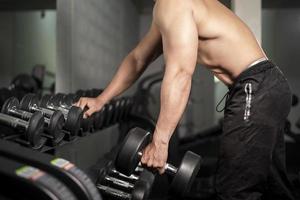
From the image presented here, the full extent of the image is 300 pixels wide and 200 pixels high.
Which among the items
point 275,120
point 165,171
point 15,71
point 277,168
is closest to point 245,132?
point 275,120

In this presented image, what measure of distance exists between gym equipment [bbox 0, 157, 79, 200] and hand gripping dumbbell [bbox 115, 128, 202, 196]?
0.44 meters

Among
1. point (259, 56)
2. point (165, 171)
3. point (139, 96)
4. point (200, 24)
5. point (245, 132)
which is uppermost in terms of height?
point (200, 24)

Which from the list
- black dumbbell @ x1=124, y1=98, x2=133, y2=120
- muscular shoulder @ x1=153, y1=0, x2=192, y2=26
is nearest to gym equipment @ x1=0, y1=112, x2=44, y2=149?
muscular shoulder @ x1=153, y1=0, x2=192, y2=26

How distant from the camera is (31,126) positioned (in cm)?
130

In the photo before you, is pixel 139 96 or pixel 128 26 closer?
pixel 139 96

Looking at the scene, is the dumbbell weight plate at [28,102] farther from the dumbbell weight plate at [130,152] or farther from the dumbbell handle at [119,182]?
the dumbbell weight plate at [130,152]

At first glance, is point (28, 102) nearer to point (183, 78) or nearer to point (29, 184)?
point (183, 78)

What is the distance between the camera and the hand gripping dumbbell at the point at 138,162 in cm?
121

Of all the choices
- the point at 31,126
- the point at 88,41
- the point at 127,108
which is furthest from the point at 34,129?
the point at 88,41

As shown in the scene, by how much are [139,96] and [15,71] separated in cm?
218

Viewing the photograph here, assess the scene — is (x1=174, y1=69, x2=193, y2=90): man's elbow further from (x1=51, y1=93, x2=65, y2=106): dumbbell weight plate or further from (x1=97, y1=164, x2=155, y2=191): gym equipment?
(x1=51, y1=93, x2=65, y2=106): dumbbell weight plate

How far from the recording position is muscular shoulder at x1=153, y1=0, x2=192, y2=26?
1.28 meters

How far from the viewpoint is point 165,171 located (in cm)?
131

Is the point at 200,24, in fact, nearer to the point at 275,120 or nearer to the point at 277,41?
the point at 275,120
